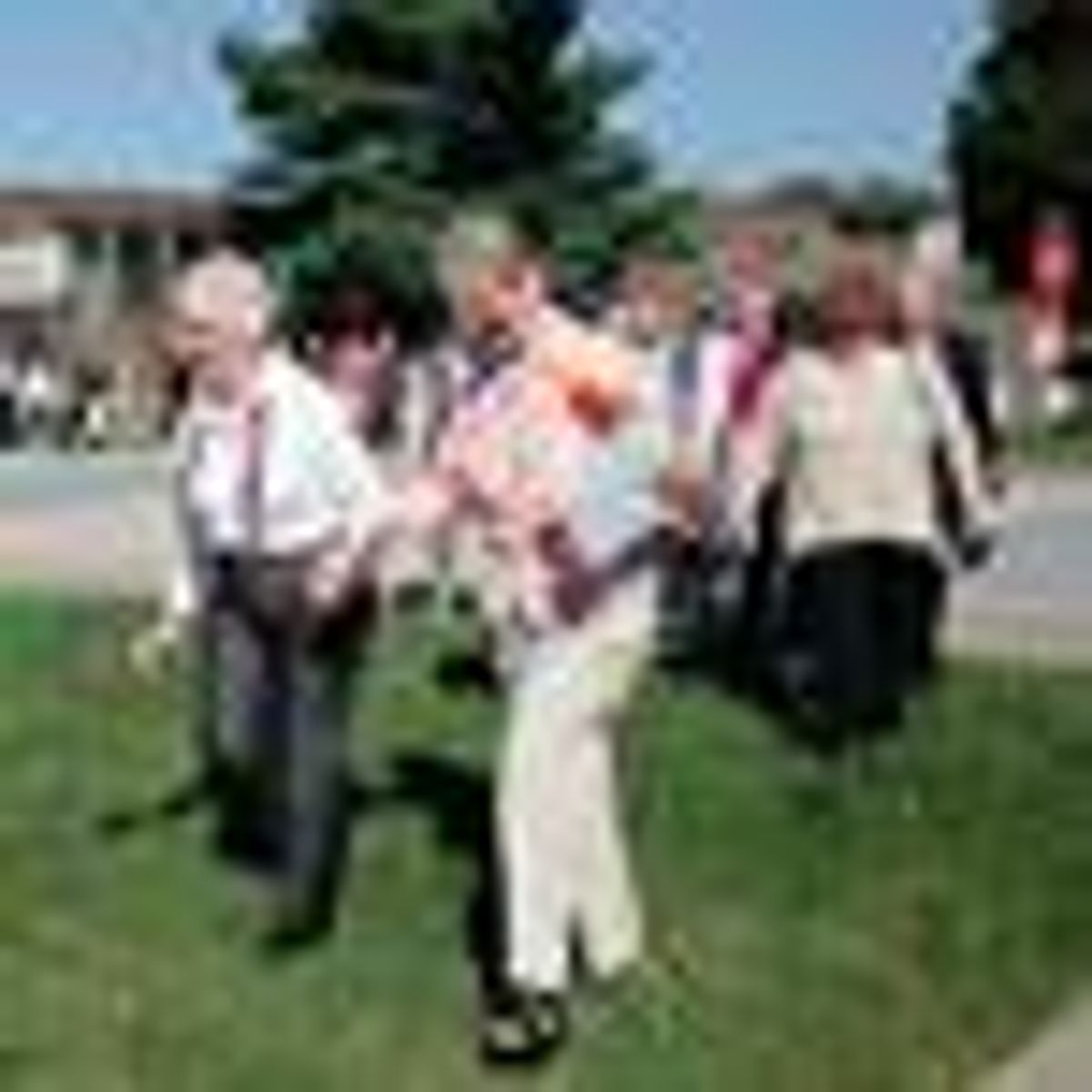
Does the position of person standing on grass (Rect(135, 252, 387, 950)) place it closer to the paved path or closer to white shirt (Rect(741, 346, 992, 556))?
the paved path

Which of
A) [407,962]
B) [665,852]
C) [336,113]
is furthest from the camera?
[336,113]

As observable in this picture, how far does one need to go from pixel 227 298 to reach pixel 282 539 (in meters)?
0.60

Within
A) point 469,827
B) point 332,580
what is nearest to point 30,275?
point 469,827

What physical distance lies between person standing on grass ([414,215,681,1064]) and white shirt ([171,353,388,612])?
0.59 metres

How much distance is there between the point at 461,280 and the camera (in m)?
12.0

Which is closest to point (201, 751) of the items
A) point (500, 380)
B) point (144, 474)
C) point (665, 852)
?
point (665, 852)

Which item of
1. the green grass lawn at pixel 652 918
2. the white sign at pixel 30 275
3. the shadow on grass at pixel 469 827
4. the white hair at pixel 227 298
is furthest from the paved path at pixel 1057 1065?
the white sign at pixel 30 275

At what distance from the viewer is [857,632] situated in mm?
16562

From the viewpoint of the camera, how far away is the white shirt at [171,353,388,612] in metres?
12.6

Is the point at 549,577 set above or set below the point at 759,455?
above

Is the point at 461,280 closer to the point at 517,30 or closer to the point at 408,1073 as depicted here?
the point at 408,1073

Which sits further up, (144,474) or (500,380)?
(500,380)

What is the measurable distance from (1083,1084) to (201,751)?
3.88 metres

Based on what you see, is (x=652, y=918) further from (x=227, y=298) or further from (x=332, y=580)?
(x=227, y=298)
